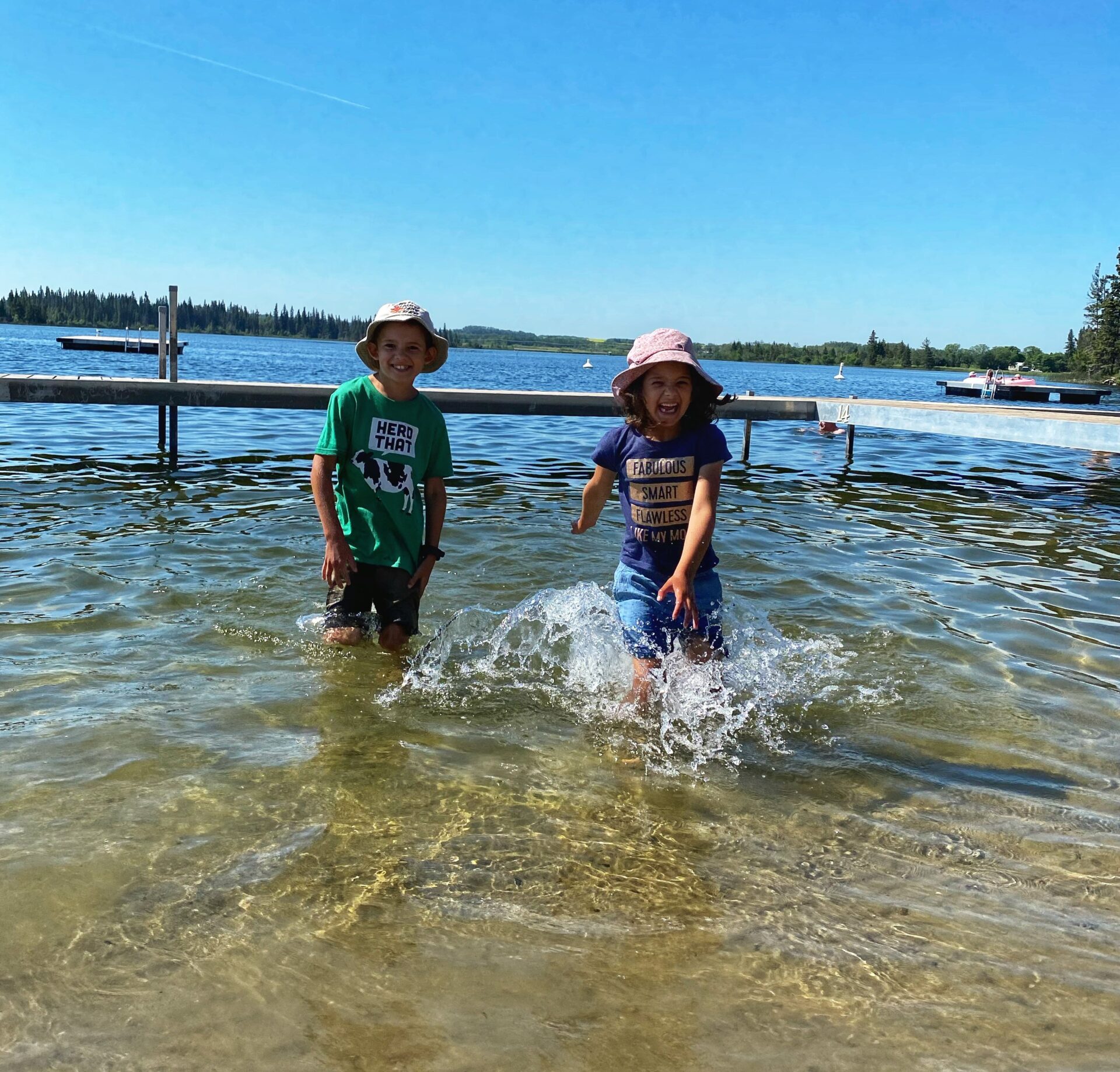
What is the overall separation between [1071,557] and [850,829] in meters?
7.11

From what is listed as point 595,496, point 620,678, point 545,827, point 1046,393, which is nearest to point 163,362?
point 620,678

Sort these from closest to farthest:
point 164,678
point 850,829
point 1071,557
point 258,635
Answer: point 850,829 < point 164,678 < point 258,635 < point 1071,557

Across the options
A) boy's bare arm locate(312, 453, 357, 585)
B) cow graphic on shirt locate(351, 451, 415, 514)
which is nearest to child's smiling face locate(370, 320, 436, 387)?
cow graphic on shirt locate(351, 451, 415, 514)

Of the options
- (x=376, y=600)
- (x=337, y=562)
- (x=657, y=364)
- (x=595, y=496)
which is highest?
(x=657, y=364)

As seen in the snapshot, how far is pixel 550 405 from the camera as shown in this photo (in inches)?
626

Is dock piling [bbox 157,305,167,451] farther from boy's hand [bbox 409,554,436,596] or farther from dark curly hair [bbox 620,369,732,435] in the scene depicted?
dark curly hair [bbox 620,369,732,435]

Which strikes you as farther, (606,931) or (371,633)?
(371,633)

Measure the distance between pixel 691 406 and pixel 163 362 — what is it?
14.1 m

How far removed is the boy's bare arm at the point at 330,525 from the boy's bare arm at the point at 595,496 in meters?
1.21

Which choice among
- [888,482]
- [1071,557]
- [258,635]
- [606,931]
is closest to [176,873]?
[606,931]

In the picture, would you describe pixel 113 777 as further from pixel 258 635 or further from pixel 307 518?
pixel 307 518

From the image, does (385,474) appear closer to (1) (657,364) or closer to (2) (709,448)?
(1) (657,364)

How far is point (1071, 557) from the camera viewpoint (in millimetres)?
9492

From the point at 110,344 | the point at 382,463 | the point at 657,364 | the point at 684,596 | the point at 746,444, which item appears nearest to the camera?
the point at 684,596
